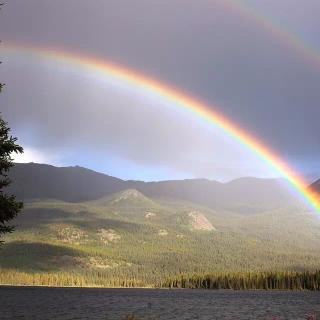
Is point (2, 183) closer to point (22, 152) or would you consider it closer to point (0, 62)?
point (22, 152)

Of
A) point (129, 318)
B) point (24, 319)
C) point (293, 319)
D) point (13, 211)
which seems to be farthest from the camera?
point (293, 319)

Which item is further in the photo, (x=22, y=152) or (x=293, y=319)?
(x=293, y=319)

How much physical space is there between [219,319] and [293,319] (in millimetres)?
13167

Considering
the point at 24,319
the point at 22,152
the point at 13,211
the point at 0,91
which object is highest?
the point at 0,91

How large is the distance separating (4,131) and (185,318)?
70.9m


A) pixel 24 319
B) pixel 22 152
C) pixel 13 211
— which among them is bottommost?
pixel 24 319

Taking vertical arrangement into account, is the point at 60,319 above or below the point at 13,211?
below

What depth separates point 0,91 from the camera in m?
41.9

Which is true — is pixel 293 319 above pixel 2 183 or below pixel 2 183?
below

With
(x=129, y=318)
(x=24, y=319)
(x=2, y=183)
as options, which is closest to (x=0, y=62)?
(x=2, y=183)

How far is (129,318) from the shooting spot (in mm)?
30703

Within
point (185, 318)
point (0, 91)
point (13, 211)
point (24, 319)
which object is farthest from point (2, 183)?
point (185, 318)

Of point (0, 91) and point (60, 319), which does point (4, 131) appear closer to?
point (0, 91)

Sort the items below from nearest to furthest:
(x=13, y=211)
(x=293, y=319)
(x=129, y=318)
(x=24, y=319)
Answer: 1. (x=129, y=318)
2. (x=13, y=211)
3. (x=24, y=319)
4. (x=293, y=319)
